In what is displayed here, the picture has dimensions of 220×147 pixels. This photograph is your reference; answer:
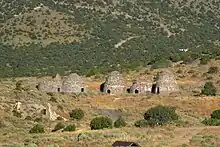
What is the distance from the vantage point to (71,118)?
39.1m

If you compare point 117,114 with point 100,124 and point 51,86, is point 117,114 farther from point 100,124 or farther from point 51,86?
point 51,86

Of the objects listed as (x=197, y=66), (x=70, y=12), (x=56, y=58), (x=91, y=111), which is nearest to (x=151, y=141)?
(x=91, y=111)

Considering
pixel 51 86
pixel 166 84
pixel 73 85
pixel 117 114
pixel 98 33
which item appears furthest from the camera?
pixel 98 33

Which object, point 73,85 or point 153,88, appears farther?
point 153,88

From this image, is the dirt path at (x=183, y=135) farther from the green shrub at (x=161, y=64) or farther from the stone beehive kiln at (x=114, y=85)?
the green shrub at (x=161, y=64)

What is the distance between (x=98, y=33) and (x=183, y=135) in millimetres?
78794

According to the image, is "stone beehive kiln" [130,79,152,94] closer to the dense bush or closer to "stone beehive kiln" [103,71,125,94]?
"stone beehive kiln" [103,71,125,94]

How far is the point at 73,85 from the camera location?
2144 inches

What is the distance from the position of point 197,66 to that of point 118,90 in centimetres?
1997

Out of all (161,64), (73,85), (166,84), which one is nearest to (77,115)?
(73,85)

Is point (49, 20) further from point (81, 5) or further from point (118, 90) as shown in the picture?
point (118, 90)

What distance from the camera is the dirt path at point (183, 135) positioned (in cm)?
2516

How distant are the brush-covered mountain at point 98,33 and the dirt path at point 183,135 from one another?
52.6m

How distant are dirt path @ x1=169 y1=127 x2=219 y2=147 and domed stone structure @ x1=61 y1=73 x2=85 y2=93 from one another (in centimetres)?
2573
